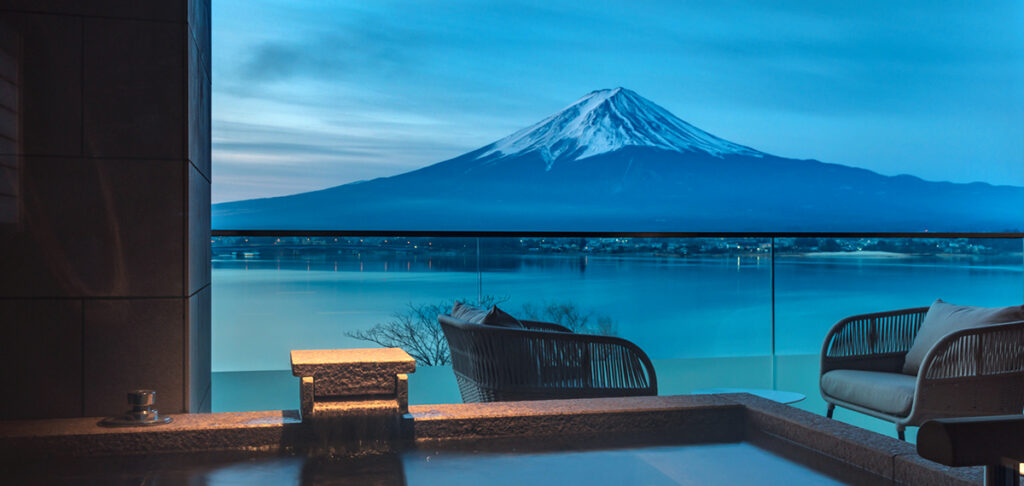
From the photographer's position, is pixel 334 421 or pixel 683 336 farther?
pixel 683 336

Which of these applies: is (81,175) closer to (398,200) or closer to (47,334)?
(47,334)

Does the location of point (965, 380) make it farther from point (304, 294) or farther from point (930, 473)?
point (304, 294)

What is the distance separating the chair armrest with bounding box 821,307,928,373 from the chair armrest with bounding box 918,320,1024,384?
0.56m

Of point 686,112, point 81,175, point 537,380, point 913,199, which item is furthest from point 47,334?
point 913,199

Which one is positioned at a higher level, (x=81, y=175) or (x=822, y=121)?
(x=822, y=121)

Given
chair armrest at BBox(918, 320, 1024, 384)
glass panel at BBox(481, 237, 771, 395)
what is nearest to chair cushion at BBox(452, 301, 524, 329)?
glass panel at BBox(481, 237, 771, 395)

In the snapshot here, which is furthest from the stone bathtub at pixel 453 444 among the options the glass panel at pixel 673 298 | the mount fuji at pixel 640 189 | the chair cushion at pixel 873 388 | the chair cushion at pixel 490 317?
the mount fuji at pixel 640 189

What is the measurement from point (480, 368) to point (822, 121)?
899cm

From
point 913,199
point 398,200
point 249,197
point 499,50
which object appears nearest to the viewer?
point 249,197

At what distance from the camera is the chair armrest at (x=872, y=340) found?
3748mm

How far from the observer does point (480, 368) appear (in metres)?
3.22

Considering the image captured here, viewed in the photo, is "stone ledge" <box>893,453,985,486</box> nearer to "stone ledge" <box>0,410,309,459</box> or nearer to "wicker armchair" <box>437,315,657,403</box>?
"wicker armchair" <box>437,315,657,403</box>

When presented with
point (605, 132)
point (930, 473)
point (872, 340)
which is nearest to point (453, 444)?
point (930, 473)

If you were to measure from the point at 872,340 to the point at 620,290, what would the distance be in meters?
1.64
